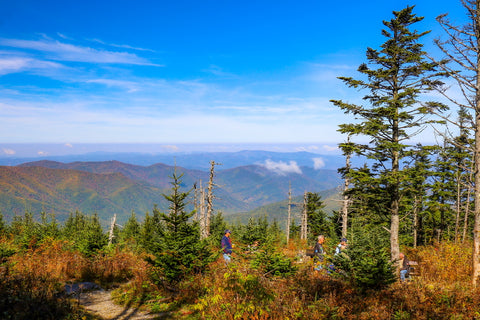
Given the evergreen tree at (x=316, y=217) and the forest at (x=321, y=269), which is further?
the evergreen tree at (x=316, y=217)

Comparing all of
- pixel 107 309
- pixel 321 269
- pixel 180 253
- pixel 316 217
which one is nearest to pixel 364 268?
pixel 321 269

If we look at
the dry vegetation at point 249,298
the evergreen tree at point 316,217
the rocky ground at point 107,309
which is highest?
the dry vegetation at point 249,298

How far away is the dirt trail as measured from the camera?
6.32 metres

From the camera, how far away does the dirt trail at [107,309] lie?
6316 mm

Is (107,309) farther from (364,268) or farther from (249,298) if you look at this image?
(364,268)

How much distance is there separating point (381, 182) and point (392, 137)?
7.51 ft

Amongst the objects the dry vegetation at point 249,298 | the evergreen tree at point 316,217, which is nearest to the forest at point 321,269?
the dry vegetation at point 249,298

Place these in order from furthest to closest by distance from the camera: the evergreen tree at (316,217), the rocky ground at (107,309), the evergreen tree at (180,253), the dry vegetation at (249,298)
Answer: the evergreen tree at (316,217) < the evergreen tree at (180,253) < the rocky ground at (107,309) < the dry vegetation at (249,298)

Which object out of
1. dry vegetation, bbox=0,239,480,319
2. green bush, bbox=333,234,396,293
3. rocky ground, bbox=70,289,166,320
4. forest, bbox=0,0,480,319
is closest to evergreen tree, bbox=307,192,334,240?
forest, bbox=0,0,480,319

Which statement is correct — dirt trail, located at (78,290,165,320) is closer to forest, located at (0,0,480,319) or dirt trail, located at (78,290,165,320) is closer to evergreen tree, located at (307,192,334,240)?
forest, located at (0,0,480,319)

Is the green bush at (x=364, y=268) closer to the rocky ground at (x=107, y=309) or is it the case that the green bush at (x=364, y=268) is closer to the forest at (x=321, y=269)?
the forest at (x=321, y=269)

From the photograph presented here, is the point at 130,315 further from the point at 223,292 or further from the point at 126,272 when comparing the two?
the point at 126,272

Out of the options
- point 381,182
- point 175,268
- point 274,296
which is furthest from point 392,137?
point 175,268

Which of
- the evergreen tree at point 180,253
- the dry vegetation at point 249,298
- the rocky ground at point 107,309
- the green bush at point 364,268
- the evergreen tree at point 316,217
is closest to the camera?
the dry vegetation at point 249,298
